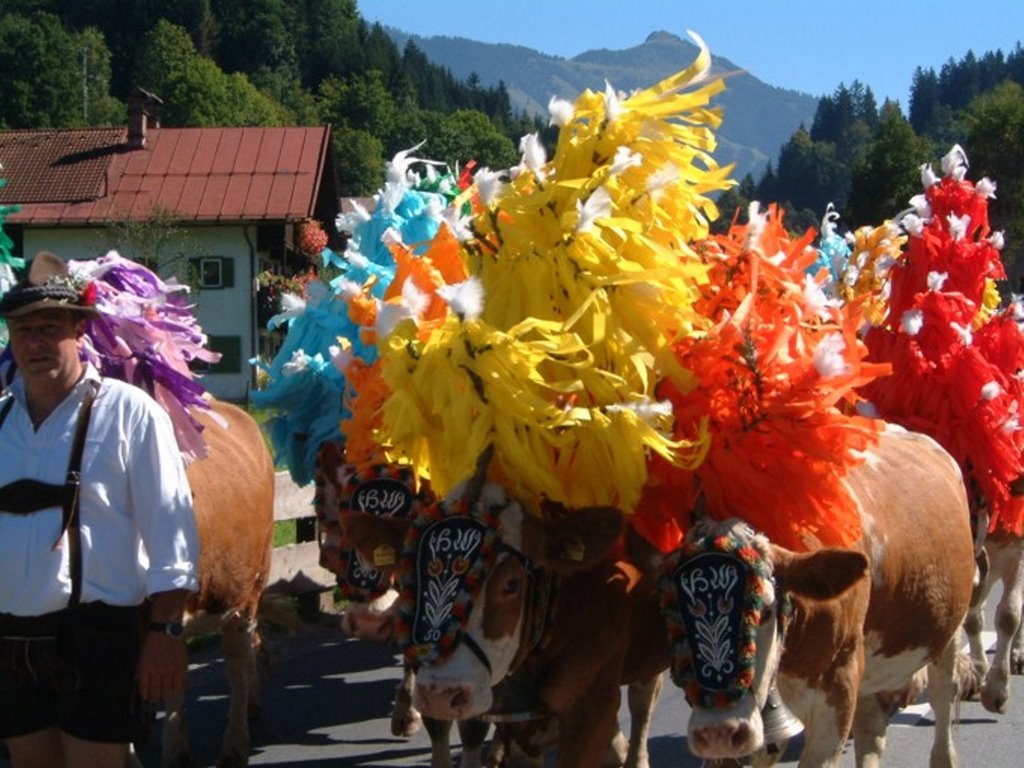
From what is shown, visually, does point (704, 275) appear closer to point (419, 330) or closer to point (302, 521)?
point (419, 330)

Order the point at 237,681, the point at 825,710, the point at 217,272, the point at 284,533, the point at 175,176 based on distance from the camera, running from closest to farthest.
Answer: the point at 825,710 → the point at 237,681 → the point at 284,533 → the point at 217,272 → the point at 175,176

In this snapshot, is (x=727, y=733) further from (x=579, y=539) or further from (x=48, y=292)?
(x=48, y=292)

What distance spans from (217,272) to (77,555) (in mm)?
43716

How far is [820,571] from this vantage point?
4113 millimetres

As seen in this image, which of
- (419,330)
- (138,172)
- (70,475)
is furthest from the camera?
(138,172)

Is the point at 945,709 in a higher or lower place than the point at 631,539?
lower

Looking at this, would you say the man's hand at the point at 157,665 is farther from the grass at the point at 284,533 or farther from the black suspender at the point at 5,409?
the grass at the point at 284,533

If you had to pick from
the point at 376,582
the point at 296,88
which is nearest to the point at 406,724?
the point at 376,582

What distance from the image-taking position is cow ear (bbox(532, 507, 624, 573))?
13.4 feet

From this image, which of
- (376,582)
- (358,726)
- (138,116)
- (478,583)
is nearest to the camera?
(478,583)

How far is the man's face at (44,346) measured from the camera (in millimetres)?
4441

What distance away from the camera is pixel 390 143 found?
403 feet

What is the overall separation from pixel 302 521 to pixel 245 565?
4.09 meters

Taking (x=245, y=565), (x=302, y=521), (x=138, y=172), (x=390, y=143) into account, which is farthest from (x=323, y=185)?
(x=390, y=143)
